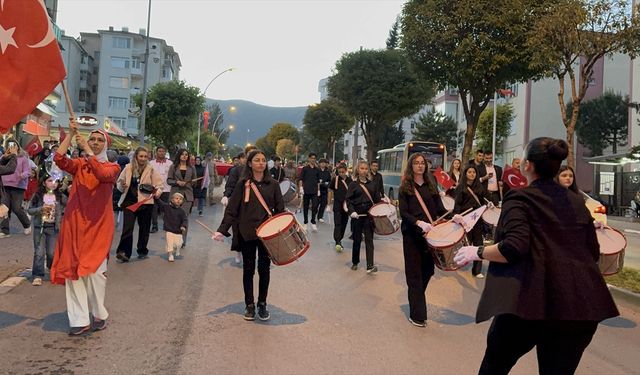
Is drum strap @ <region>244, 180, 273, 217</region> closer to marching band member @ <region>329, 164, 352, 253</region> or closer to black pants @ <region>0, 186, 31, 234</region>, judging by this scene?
marching band member @ <region>329, 164, 352, 253</region>

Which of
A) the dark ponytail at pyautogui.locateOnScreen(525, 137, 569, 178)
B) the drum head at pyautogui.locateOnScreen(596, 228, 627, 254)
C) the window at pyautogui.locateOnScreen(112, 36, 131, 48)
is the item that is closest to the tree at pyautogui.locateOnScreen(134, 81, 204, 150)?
the drum head at pyautogui.locateOnScreen(596, 228, 627, 254)

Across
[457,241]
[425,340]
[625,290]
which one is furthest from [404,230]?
[625,290]

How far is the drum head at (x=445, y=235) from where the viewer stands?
5840 mm

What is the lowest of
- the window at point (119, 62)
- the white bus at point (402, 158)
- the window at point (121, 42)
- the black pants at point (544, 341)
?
the black pants at point (544, 341)

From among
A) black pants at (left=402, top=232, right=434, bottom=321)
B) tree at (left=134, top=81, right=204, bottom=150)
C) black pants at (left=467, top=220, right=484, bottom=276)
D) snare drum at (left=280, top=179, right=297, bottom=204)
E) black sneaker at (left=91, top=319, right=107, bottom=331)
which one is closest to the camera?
black sneaker at (left=91, top=319, right=107, bottom=331)

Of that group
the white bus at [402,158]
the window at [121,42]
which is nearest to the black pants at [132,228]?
the white bus at [402,158]

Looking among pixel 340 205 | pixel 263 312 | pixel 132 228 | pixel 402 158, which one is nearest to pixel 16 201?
pixel 132 228

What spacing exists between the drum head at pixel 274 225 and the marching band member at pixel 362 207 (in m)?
3.57

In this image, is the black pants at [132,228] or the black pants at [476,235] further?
the black pants at [132,228]

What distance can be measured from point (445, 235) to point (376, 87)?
38888 millimetres

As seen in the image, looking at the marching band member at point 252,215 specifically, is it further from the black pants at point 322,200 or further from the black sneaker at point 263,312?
the black pants at point 322,200

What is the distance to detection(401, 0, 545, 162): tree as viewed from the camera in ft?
64.4

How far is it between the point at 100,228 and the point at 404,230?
125 inches

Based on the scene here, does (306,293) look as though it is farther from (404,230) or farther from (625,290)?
(625,290)
